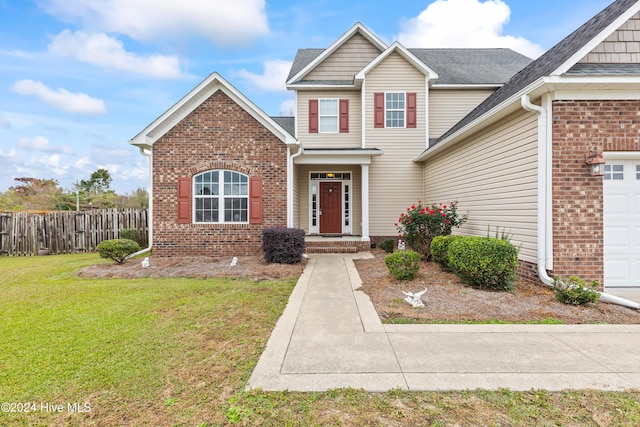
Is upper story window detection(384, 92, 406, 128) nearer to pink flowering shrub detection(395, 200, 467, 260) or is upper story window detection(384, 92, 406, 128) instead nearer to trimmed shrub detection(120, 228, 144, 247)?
pink flowering shrub detection(395, 200, 467, 260)

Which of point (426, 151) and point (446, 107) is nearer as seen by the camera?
point (426, 151)

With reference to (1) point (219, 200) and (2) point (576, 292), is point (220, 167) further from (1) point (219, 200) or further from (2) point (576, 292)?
(2) point (576, 292)

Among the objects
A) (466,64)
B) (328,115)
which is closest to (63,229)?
(328,115)

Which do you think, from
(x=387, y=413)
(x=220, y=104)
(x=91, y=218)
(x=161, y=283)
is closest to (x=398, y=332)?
(x=387, y=413)

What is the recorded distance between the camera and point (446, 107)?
12.4 metres

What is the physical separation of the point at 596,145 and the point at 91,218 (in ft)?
48.7

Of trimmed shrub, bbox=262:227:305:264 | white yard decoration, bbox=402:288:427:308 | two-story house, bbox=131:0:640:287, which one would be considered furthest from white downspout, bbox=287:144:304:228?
white yard decoration, bbox=402:288:427:308

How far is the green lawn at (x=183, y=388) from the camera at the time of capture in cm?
213

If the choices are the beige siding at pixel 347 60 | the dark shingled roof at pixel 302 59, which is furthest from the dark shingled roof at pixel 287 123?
the beige siding at pixel 347 60

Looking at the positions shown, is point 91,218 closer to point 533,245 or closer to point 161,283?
point 161,283

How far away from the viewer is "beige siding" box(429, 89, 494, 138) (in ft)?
40.3

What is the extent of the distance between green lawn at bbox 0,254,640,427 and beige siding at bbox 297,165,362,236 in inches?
308

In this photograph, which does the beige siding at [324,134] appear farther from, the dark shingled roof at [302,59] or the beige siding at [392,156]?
the dark shingled roof at [302,59]

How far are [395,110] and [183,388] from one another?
11633mm
